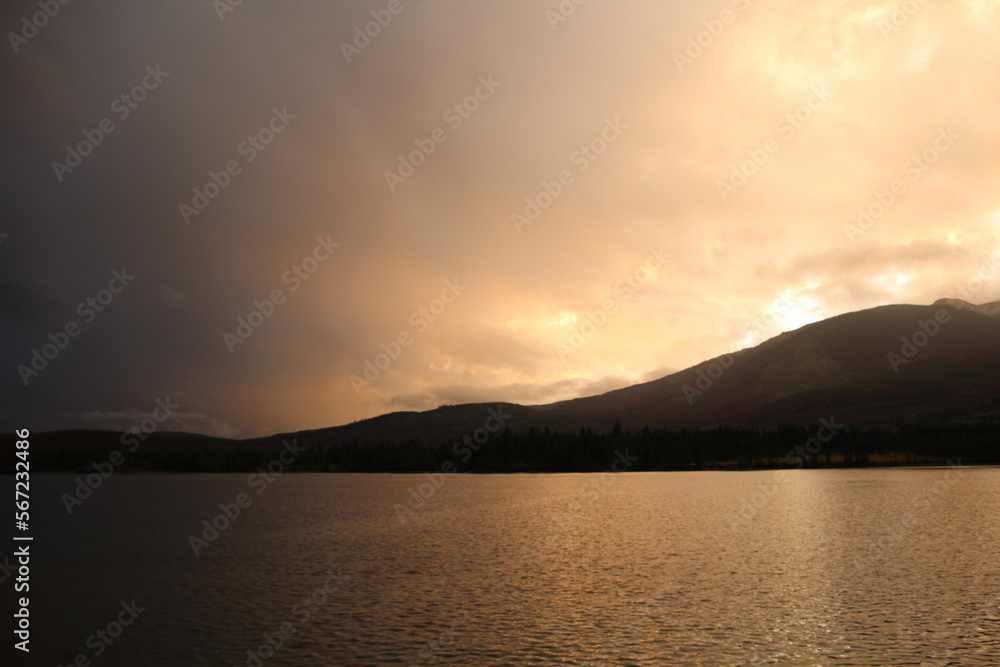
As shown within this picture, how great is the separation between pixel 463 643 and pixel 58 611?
3129 centimetres

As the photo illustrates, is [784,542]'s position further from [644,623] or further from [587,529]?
[644,623]

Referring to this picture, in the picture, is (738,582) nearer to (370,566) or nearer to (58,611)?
(370,566)

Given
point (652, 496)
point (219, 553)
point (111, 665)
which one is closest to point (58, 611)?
point (111, 665)

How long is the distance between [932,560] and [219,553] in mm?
72136

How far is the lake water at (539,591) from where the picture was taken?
35.7m

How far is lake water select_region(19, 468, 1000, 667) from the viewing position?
35.7m

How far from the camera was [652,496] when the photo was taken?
150375 mm

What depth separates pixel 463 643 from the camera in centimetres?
3719

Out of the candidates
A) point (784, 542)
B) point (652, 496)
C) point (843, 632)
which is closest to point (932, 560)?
point (784, 542)

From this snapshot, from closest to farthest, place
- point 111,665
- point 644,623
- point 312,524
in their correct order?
point 111,665 < point 644,623 < point 312,524

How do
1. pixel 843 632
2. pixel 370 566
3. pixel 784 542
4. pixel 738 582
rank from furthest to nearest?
pixel 784 542
pixel 370 566
pixel 738 582
pixel 843 632

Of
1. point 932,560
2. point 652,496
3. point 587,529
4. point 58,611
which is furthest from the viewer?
point 652,496

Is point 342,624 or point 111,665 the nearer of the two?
point 111,665

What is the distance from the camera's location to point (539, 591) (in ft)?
167
